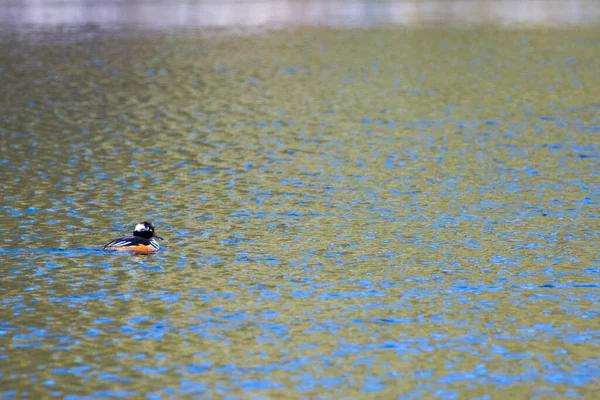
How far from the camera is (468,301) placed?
24781 mm

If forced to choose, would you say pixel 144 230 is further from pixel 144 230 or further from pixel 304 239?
pixel 304 239

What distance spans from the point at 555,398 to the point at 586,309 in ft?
18.3

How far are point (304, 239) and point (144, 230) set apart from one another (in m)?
5.22

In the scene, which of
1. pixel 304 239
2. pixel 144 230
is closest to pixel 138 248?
pixel 144 230

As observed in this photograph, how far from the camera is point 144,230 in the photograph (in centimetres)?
2906

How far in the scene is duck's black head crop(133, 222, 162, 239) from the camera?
95.1 ft

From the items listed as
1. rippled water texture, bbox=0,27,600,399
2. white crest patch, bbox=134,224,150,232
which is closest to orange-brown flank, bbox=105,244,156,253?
rippled water texture, bbox=0,27,600,399

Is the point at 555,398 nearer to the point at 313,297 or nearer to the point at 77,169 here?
the point at 313,297

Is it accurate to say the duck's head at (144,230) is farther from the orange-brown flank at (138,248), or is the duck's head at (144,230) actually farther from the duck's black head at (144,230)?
the orange-brown flank at (138,248)

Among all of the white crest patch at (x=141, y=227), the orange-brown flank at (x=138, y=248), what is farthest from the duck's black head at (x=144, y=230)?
the orange-brown flank at (x=138, y=248)

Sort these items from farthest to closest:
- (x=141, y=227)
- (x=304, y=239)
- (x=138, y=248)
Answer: (x=304, y=239) < (x=138, y=248) < (x=141, y=227)

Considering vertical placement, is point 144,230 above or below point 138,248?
above

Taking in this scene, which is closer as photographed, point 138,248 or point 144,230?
point 144,230

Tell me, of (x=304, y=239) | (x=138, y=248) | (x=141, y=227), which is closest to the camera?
(x=141, y=227)
